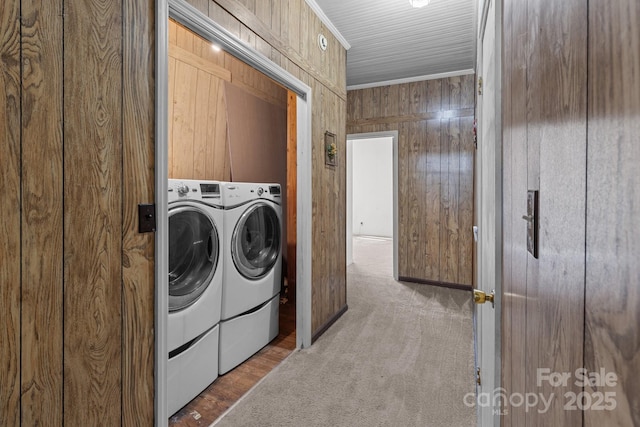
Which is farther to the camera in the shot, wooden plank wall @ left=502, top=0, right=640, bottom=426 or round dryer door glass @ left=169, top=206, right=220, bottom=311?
round dryer door glass @ left=169, top=206, right=220, bottom=311

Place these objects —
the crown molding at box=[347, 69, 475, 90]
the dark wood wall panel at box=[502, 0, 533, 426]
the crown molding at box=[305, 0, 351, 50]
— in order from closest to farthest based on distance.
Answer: the dark wood wall panel at box=[502, 0, 533, 426] → the crown molding at box=[305, 0, 351, 50] → the crown molding at box=[347, 69, 475, 90]

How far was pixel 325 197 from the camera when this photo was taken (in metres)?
2.77

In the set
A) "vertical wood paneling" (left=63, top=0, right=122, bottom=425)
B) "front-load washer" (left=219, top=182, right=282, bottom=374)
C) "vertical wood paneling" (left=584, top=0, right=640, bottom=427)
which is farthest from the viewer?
"front-load washer" (left=219, top=182, right=282, bottom=374)

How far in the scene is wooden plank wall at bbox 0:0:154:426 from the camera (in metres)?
0.87

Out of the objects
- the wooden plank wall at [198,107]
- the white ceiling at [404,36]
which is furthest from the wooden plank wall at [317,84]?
the wooden plank wall at [198,107]

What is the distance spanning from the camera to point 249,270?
90.6 inches

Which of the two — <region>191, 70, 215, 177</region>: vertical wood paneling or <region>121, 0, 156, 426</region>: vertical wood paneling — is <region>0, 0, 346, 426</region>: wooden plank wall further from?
<region>191, 70, 215, 177</region>: vertical wood paneling

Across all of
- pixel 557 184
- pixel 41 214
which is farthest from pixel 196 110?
pixel 557 184

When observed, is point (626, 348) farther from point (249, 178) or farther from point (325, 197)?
point (249, 178)

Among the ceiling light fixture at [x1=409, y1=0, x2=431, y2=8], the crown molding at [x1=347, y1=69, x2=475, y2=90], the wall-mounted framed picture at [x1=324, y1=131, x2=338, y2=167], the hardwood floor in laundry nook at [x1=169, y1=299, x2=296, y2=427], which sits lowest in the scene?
the hardwood floor in laundry nook at [x1=169, y1=299, x2=296, y2=427]

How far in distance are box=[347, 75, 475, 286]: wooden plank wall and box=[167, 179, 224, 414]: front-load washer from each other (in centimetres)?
291

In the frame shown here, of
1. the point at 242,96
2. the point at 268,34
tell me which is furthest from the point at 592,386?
the point at 242,96

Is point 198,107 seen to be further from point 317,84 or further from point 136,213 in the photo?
point 136,213

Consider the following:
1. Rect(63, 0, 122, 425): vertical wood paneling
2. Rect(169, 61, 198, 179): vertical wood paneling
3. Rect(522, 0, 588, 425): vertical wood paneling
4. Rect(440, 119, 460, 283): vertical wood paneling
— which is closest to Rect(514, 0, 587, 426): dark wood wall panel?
Rect(522, 0, 588, 425): vertical wood paneling
